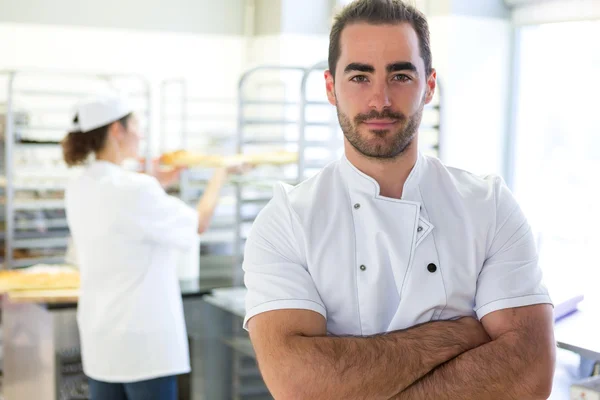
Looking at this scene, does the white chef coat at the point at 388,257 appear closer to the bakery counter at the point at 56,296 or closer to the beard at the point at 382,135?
the beard at the point at 382,135

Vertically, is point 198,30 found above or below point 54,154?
above

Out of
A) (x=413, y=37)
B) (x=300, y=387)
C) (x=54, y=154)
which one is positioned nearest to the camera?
(x=300, y=387)

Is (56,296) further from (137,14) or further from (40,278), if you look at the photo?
(137,14)

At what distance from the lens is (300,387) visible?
1496 mm

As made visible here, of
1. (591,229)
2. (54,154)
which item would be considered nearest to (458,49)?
(591,229)

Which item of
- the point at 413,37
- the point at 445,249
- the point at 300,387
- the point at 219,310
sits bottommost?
the point at 219,310

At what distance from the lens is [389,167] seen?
1.64 metres

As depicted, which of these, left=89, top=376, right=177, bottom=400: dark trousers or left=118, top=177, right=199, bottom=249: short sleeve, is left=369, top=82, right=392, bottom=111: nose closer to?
left=118, top=177, right=199, bottom=249: short sleeve

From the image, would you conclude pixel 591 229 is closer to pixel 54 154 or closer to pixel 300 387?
pixel 300 387

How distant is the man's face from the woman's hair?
159 centimetres

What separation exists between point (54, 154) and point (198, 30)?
1.53 meters

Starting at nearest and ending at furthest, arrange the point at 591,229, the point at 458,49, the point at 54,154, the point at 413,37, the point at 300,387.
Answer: the point at 300,387, the point at 413,37, the point at 591,229, the point at 458,49, the point at 54,154

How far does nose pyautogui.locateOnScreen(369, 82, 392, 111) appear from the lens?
1545 mm

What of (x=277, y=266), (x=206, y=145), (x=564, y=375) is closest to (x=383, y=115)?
(x=277, y=266)
